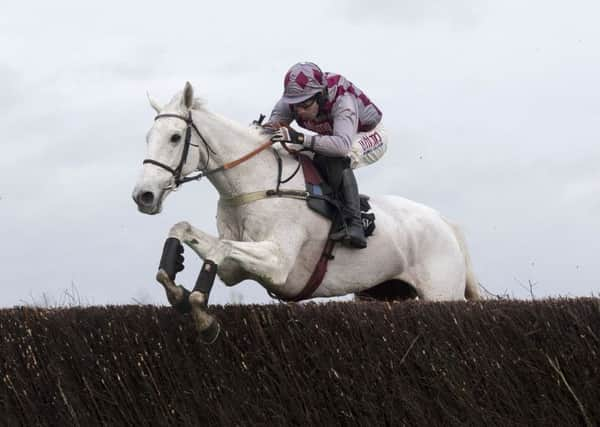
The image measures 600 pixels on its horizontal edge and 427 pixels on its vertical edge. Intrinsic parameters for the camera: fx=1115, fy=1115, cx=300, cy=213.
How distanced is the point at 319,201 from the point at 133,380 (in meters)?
2.06

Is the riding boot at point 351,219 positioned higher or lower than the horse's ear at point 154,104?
lower

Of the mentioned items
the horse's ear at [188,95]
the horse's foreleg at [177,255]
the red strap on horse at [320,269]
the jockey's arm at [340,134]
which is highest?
the horse's ear at [188,95]

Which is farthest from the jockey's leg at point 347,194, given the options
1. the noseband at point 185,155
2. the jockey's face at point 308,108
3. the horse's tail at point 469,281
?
the horse's tail at point 469,281

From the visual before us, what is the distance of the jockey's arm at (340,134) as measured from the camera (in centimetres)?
852

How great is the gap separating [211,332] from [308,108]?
208 cm

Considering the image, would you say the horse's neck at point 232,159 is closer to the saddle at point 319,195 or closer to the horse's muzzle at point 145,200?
the saddle at point 319,195

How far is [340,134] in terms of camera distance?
8.62 meters

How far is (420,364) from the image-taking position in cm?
807

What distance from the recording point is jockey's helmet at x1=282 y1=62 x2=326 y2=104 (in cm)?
864

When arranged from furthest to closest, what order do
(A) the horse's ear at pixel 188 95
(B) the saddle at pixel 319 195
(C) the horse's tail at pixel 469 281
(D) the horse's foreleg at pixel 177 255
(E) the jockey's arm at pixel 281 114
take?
(C) the horse's tail at pixel 469 281
(E) the jockey's arm at pixel 281 114
(B) the saddle at pixel 319 195
(A) the horse's ear at pixel 188 95
(D) the horse's foreleg at pixel 177 255

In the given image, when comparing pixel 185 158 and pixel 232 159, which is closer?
pixel 185 158

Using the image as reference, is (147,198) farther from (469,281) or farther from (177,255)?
(469,281)


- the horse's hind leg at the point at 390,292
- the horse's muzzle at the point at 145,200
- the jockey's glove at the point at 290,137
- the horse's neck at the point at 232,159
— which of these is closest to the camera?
the horse's muzzle at the point at 145,200

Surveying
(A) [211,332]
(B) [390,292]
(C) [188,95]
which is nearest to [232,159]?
(C) [188,95]
